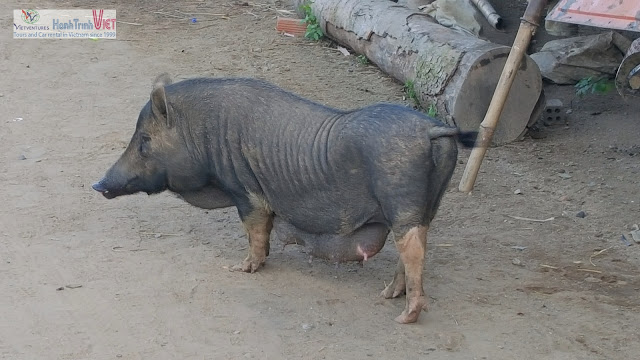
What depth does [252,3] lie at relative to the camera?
36.7ft

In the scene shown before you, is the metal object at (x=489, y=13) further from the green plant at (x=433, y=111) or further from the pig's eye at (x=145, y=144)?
the pig's eye at (x=145, y=144)

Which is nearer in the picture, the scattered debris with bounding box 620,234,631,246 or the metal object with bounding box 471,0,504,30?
the scattered debris with bounding box 620,234,631,246

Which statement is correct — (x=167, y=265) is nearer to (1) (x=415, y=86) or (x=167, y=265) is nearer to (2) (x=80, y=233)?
(2) (x=80, y=233)

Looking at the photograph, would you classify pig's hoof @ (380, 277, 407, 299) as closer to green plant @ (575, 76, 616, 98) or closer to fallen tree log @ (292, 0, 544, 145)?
fallen tree log @ (292, 0, 544, 145)

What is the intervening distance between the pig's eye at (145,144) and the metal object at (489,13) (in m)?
4.68

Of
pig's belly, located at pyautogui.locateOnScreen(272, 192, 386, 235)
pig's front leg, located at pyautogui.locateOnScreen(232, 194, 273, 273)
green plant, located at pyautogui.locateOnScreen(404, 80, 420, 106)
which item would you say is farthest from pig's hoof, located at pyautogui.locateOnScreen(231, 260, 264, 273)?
green plant, located at pyautogui.locateOnScreen(404, 80, 420, 106)

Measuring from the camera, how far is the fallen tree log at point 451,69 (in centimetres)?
701

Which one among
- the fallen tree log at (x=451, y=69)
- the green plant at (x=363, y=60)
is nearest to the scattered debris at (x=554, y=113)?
the fallen tree log at (x=451, y=69)

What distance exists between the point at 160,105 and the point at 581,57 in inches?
160

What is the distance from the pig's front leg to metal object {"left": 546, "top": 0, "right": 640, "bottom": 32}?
6.05 ft

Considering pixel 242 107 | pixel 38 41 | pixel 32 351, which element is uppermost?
pixel 242 107

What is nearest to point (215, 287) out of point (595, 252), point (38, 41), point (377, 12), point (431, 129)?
point (431, 129)

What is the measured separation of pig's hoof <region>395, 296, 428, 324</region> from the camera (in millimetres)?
4660

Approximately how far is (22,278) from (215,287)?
40.8 inches
